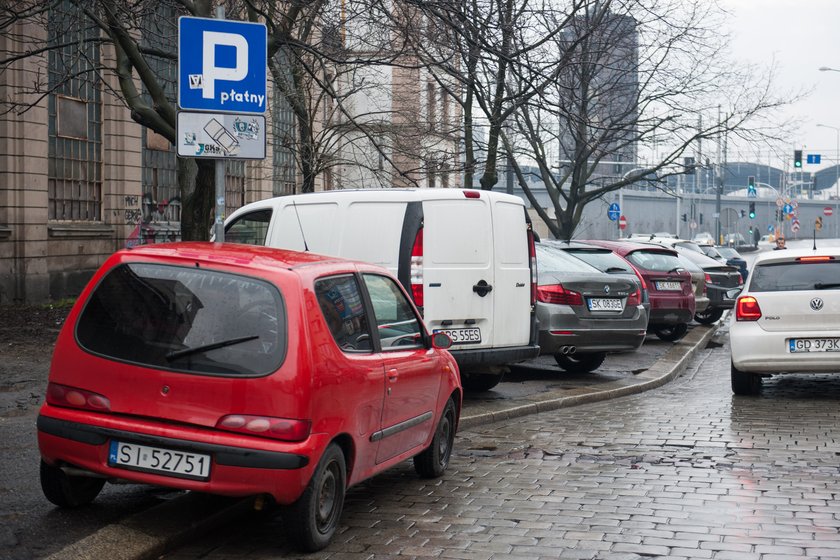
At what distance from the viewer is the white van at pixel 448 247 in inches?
392

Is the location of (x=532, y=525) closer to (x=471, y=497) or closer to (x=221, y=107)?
(x=471, y=497)

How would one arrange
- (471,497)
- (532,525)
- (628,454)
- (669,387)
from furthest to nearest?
(669,387), (628,454), (471,497), (532,525)

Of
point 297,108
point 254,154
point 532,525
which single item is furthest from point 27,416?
point 297,108

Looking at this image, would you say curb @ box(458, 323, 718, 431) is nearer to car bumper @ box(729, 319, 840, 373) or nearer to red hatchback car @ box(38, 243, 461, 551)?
car bumper @ box(729, 319, 840, 373)

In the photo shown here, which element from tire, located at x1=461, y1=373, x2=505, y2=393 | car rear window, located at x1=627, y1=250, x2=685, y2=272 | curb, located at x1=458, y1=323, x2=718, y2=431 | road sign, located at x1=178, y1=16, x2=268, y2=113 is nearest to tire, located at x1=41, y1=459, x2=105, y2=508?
road sign, located at x1=178, y1=16, x2=268, y2=113

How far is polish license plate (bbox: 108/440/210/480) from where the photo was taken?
17.7ft

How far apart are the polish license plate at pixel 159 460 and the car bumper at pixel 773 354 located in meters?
7.75

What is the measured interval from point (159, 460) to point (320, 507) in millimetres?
853

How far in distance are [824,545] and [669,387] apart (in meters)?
7.47

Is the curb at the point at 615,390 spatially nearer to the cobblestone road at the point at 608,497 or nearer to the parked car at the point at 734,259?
the cobblestone road at the point at 608,497

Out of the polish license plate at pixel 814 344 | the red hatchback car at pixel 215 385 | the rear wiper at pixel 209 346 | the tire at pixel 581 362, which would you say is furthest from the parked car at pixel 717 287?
the rear wiper at pixel 209 346

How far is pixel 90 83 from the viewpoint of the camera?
22.9 m

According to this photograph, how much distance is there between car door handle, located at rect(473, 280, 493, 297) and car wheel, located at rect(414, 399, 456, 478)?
2536 millimetres

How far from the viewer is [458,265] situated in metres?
10.3
